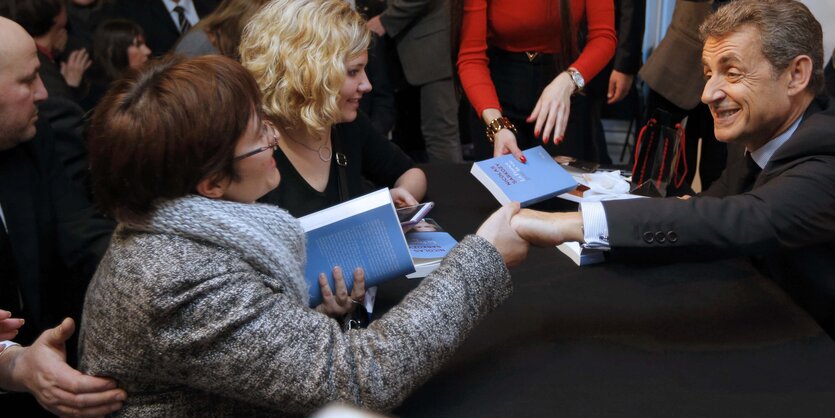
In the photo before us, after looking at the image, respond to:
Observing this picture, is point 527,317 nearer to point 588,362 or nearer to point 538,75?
point 588,362

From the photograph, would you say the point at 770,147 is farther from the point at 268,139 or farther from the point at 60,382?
the point at 60,382

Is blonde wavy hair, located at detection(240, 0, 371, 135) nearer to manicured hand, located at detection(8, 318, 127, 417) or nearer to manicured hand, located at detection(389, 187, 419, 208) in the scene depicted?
manicured hand, located at detection(389, 187, 419, 208)

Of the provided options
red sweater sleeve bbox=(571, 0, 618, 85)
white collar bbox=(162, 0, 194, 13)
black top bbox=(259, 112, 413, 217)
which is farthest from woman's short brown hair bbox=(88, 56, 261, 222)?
white collar bbox=(162, 0, 194, 13)

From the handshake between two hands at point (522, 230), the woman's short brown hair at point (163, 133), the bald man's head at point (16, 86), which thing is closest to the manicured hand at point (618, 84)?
the handshake between two hands at point (522, 230)

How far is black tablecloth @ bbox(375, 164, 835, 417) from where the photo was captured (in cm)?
125

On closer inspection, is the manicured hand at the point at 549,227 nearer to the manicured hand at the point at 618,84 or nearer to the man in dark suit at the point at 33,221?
the man in dark suit at the point at 33,221

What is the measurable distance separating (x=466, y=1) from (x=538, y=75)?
36cm

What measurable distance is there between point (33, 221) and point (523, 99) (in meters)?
1.61

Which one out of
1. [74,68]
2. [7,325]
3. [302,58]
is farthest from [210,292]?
[74,68]

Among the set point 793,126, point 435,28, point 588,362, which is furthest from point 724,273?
point 435,28

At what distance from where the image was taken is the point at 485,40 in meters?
2.77

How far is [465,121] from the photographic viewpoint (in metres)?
4.75

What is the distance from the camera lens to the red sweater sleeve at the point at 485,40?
2668mm

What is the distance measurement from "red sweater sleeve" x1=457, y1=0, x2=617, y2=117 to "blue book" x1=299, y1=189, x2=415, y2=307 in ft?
3.81
